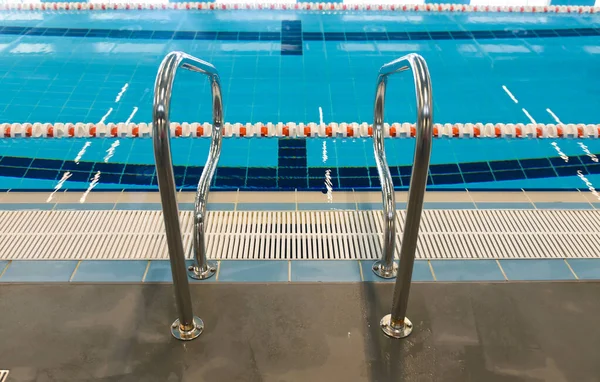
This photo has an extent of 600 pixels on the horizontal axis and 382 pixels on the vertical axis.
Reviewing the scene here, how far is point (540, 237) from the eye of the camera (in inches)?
101

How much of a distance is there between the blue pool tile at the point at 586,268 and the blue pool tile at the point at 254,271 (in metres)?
1.37

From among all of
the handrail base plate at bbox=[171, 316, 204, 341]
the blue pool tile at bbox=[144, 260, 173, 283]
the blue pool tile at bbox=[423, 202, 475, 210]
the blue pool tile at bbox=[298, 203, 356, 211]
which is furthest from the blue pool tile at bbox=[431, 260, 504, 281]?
the blue pool tile at bbox=[144, 260, 173, 283]

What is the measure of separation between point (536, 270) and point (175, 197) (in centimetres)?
173

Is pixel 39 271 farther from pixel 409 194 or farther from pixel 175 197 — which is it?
pixel 409 194

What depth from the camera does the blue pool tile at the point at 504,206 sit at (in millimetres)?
2820

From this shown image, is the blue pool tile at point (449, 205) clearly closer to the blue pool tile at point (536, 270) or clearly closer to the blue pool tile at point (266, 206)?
the blue pool tile at point (536, 270)

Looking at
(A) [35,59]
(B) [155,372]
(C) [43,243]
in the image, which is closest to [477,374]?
(B) [155,372]

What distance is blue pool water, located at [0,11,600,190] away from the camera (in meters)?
3.51

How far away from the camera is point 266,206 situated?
9.37 feet

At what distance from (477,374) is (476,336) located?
18 cm

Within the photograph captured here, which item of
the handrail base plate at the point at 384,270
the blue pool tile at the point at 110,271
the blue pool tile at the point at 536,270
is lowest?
the blue pool tile at the point at 536,270

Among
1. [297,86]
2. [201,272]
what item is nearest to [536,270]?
[201,272]

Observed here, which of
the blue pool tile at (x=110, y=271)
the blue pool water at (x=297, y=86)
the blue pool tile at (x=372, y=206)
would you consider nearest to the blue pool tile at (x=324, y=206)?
the blue pool tile at (x=372, y=206)

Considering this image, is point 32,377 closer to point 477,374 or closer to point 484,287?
point 477,374
